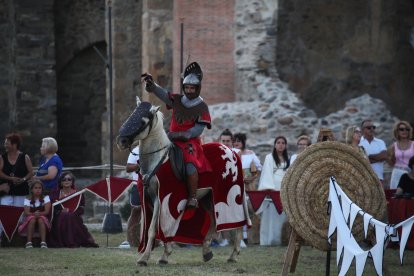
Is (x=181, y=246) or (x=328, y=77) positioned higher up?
(x=328, y=77)

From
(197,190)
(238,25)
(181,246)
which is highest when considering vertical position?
(238,25)

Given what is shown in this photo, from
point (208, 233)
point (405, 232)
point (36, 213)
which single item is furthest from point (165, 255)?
point (405, 232)

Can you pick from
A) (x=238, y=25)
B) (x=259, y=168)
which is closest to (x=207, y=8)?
(x=238, y=25)

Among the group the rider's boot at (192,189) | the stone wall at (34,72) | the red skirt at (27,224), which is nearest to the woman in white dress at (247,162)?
the red skirt at (27,224)

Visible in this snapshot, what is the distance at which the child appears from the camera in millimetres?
17109

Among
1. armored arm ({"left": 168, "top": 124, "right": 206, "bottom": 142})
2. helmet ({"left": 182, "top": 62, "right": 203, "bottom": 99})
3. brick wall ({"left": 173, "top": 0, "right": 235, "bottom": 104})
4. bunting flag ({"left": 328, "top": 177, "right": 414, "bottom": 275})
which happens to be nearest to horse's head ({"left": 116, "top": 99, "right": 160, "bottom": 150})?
armored arm ({"left": 168, "top": 124, "right": 206, "bottom": 142})

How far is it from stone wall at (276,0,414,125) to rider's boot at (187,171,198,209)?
927 centimetres

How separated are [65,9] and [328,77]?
38.5 feet

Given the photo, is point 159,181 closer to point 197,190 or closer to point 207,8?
point 197,190

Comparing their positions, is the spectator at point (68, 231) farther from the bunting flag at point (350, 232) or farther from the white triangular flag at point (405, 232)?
the white triangular flag at point (405, 232)

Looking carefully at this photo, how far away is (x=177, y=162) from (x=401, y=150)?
199 inches

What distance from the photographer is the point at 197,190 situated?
1425cm

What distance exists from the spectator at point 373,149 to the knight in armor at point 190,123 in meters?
4.79

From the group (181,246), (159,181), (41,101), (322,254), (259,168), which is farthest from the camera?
(41,101)
